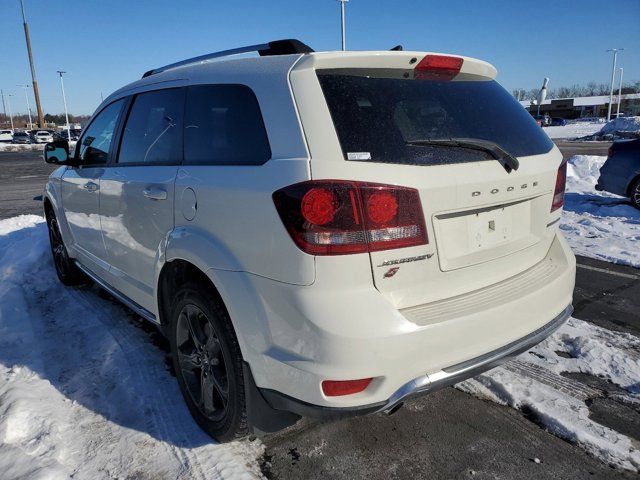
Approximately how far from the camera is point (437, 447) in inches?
95.6

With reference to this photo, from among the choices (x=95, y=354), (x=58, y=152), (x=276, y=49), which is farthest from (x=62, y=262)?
(x=276, y=49)

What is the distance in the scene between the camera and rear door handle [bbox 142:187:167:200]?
103 inches

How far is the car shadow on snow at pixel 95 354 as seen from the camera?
2.68m

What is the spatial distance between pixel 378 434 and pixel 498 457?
59cm

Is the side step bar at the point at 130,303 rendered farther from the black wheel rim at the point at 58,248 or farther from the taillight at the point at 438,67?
the taillight at the point at 438,67

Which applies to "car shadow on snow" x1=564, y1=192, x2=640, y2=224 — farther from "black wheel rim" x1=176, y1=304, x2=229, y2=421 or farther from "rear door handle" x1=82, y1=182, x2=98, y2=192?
"rear door handle" x1=82, y1=182, x2=98, y2=192

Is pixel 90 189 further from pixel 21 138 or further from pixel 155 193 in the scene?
pixel 21 138

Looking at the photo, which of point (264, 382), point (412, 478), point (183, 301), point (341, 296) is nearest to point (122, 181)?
point (183, 301)

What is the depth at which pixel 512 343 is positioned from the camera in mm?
2236

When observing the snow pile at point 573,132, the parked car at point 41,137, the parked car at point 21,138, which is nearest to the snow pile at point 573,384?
the snow pile at point 573,132

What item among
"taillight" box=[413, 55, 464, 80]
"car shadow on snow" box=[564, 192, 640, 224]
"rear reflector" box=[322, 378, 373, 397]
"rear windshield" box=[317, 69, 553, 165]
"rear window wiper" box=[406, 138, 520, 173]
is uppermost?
"taillight" box=[413, 55, 464, 80]

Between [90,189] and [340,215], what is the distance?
2601 mm

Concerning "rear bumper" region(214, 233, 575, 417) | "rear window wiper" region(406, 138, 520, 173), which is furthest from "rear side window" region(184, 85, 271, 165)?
"rear window wiper" region(406, 138, 520, 173)

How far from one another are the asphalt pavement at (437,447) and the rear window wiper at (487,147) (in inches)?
53.5
